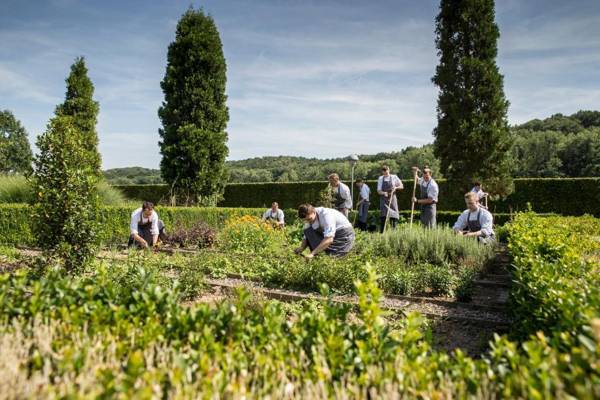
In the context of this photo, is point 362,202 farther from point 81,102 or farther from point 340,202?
point 81,102

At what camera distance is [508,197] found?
63.9 ft

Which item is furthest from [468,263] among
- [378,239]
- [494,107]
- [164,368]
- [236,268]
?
[494,107]

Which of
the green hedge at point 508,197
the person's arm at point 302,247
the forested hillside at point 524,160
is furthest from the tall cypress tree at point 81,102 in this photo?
the person's arm at point 302,247

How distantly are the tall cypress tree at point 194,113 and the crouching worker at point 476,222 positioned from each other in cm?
1042

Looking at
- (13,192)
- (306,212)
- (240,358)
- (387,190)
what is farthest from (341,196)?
(13,192)

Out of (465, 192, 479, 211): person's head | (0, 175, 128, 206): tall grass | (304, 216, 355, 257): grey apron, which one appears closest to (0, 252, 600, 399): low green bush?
(304, 216, 355, 257): grey apron

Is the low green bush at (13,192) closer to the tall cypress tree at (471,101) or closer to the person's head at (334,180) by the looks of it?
the person's head at (334,180)

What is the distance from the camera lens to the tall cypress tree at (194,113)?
16.0 meters

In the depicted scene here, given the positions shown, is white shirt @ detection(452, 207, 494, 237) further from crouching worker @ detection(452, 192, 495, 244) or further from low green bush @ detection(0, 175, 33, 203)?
low green bush @ detection(0, 175, 33, 203)

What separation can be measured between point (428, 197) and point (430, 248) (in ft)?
8.21

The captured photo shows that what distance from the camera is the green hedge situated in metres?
17.5

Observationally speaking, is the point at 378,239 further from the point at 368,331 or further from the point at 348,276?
the point at 368,331

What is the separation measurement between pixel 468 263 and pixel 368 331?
5077 mm

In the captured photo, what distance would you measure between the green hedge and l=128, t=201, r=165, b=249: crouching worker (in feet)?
24.1
